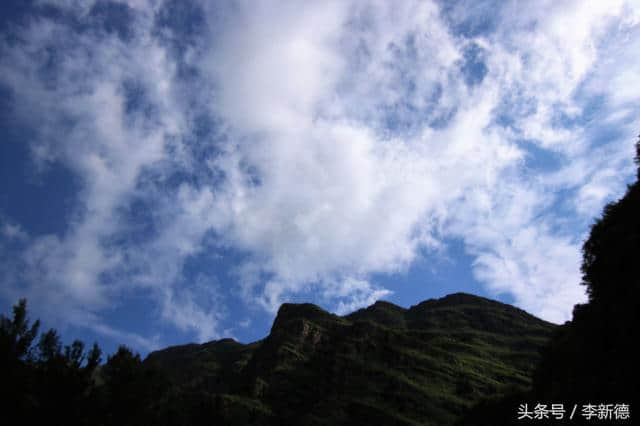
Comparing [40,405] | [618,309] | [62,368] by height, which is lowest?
[40,405]

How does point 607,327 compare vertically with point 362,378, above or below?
below

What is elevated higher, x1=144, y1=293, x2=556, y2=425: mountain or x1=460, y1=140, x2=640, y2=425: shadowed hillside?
x1=144, y1=293, x2=556, y2=425: mountain

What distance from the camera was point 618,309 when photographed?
128ft

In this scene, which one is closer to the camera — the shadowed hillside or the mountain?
the shadowed hillside

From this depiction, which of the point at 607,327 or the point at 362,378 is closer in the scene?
the point at 607,327

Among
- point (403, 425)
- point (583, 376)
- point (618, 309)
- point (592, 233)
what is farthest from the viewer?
point (403, 425)

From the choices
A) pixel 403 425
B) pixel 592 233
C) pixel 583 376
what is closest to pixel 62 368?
pixel 583 376

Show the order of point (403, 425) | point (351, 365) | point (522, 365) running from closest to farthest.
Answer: point (403, 425)
point (351, 365)
point (522, 365)

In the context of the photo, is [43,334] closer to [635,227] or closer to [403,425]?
[635,227]

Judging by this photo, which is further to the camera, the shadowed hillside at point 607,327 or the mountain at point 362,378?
the mountain at point 362,378

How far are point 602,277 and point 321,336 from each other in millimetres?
158775

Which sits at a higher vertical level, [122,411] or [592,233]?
[592,233]

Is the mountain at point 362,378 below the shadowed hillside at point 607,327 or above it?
above

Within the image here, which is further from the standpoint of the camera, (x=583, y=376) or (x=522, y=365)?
(x=522, y=365)
